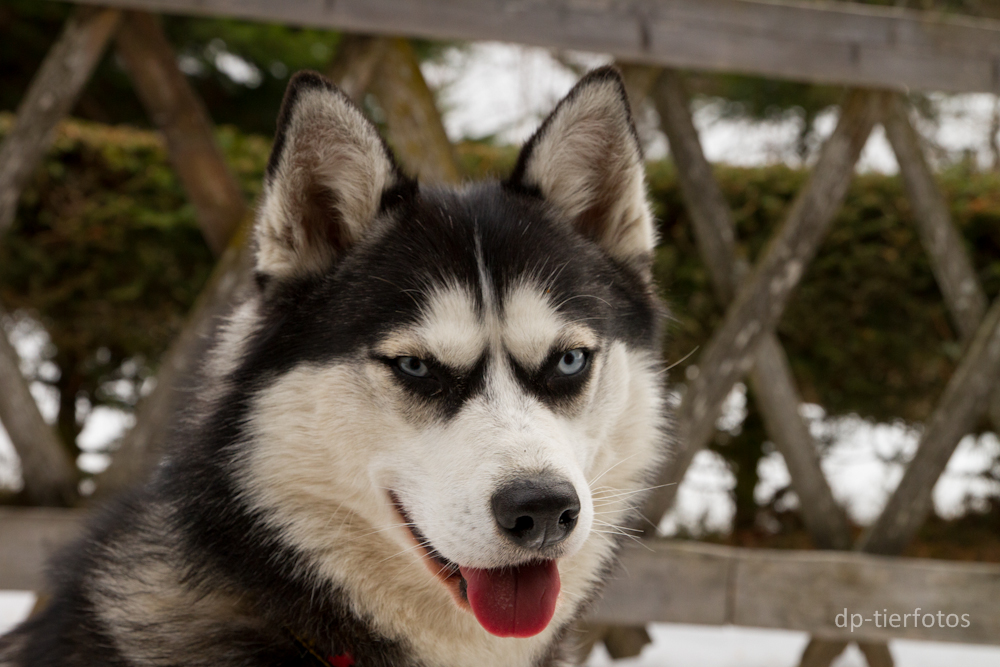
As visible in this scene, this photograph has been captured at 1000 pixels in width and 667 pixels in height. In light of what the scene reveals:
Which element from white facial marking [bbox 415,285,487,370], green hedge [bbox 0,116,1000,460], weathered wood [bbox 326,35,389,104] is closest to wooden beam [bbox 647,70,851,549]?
green hedge [bbox 0,116,1000,460]

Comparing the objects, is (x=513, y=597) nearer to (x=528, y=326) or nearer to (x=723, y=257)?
(x=528, y=326)

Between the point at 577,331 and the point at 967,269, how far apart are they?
2922 millimetres

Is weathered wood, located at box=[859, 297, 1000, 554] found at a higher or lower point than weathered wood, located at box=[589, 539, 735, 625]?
higher

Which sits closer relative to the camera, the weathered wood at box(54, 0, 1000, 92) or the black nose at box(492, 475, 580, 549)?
the black nose at box(492, 475, 580, 549)

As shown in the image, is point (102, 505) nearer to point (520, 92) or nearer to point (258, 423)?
point (258, 423)

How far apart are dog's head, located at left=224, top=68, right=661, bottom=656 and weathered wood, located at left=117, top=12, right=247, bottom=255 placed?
67.9 inches

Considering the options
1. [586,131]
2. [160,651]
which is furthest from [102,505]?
[586,131]

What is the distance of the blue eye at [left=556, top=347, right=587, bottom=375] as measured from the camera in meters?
1.97

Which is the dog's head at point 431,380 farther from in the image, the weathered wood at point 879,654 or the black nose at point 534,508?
the weathered wood at point 879,654

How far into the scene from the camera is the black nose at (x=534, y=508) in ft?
5.34

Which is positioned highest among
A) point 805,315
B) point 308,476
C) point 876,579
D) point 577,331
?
point 577,331

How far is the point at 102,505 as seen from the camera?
7.66 feet

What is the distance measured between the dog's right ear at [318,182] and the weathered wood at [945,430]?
9.76ft

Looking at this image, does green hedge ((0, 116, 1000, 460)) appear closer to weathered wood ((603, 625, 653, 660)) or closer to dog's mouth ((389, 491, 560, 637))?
weathered wood ((603, 625, 653, 660))
